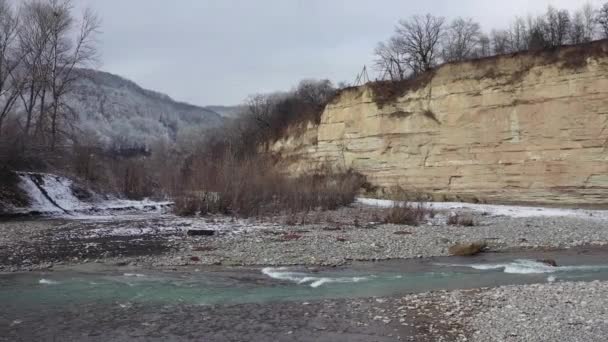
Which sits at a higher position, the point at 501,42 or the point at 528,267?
the point at 501,42

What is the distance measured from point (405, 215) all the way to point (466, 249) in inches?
322

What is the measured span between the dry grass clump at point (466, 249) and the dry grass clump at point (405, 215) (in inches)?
285

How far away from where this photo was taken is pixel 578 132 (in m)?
30.7

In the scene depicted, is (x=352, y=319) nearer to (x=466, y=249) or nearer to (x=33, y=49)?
(x=466, y=249)

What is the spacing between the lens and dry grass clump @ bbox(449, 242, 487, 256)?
16891 mm

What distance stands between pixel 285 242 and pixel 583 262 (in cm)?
905

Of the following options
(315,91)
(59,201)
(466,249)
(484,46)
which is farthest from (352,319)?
(315,91)

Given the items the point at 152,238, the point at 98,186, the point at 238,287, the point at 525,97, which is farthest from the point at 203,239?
the point at 525,97

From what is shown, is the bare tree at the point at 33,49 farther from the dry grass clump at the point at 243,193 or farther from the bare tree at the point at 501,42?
the bare tree at the point at 501,42

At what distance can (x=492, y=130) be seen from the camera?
3450 centimetres

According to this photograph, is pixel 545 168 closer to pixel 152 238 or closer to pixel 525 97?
pixel 525 97

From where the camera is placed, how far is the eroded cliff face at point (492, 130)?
30.6 meters

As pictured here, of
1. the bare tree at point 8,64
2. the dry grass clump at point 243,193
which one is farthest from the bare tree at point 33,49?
the dry grass clump at point 243,193

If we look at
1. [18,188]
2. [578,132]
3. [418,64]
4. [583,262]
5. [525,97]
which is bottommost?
[583,262]
